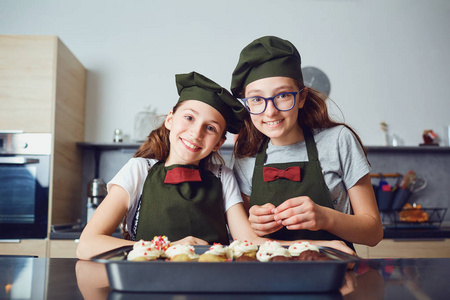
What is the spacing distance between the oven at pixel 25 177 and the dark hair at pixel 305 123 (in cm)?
163

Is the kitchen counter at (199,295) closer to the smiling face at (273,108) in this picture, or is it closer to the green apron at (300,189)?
the green apron at (300,189)

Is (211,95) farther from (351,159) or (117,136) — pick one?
(117,136)

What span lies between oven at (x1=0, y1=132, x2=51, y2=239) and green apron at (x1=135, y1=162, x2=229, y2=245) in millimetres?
1536

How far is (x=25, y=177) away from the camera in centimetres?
250

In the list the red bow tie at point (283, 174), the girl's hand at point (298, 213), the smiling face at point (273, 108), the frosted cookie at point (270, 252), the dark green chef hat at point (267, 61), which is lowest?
the frosted cookie at point (270, 252)

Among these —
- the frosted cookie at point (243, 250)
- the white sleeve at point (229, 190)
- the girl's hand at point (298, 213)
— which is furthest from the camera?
the white sleeve at point (229, 190)

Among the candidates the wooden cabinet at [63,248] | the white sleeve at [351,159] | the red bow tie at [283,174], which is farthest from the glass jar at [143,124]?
the white sleeve at [351,159]

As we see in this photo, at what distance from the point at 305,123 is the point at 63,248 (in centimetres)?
181

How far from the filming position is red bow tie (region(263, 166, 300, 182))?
1310 mm

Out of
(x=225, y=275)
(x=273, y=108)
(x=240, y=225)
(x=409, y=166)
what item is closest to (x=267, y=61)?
(x=273, y=108)

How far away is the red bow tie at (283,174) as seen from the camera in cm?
131

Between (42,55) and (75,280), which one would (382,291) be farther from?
(42,55)

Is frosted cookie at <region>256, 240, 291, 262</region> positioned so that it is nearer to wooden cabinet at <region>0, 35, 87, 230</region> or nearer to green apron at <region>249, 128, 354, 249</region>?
green apron at <region>249, 128, 354, 249</region>

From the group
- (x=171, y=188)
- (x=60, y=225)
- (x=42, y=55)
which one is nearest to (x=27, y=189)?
(x=60, y=225)
